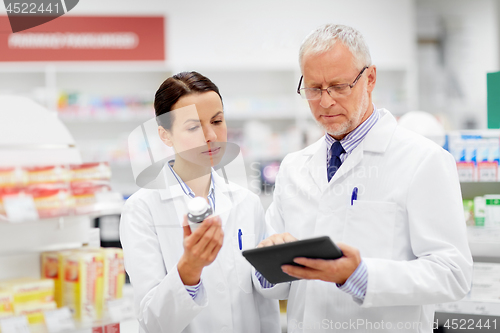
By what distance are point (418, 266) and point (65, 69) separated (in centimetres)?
533

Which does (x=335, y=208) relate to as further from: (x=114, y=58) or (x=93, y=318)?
(x=114, y=58)

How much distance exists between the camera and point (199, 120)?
57.5 inches

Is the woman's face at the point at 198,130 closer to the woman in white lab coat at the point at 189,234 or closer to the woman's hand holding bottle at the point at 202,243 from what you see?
the woman in white lab coat at the point at 189,234

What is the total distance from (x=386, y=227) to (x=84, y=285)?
1.14 metres

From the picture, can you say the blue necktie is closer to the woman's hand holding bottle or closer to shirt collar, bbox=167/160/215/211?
shirt collar, bbox=167/160/215/211

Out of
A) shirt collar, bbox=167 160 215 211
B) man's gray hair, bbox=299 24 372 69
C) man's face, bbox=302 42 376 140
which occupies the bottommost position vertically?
shirt collar, bbox=167 160 215 211

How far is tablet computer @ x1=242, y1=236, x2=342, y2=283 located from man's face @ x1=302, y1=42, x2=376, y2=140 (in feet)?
1.65

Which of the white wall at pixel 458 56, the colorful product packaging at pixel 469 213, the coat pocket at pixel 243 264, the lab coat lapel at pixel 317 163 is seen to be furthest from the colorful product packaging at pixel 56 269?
the white wall at pixel 458 56

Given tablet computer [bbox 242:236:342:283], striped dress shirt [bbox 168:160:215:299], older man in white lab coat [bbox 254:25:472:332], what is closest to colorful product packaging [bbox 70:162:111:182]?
striped dress shirt [bbox 168:160:215:299]

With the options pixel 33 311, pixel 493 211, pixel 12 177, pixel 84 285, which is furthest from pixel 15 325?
pixel 493 211

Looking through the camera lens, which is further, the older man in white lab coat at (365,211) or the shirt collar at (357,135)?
the shirt collar at (357,135)

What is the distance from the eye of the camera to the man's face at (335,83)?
1575 millimetres

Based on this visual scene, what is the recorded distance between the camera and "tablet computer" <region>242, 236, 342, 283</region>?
1.23 metres

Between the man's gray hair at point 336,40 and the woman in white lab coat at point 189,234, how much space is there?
357 mm
